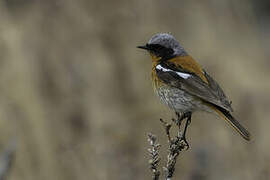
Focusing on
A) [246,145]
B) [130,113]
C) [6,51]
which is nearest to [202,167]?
[246,145]

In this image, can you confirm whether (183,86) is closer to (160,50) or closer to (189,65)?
(189,65)

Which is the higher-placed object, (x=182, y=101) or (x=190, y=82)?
(x=190, y=82)

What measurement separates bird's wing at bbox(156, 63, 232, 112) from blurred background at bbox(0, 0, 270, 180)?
1.85 meters

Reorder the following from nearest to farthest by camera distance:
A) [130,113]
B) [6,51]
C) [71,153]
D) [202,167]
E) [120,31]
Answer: [202,167] < [71,153] < [6,51] < [130,113] < [120,31]

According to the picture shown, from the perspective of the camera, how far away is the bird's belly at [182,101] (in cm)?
688

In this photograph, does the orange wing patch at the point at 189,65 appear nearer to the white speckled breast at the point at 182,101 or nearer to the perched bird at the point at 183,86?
the perched bird at the point at 183,86

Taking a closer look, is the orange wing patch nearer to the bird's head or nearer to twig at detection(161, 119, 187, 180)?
the bird's head

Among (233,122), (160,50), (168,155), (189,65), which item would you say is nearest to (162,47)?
(160,50)

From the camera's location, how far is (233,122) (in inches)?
258

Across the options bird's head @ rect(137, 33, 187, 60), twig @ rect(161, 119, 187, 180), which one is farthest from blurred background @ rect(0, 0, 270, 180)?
twig @ rect(161, 119, 187, 180)

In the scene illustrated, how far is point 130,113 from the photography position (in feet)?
37.3

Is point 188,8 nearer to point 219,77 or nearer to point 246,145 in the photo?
point 219,77

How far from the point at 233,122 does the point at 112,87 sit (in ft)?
17.4

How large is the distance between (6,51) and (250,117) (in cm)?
409
